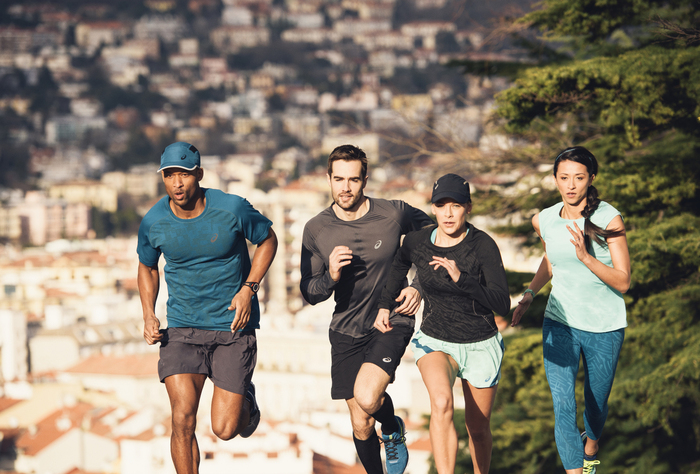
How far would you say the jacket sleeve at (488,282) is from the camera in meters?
4.33

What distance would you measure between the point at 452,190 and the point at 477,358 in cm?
94

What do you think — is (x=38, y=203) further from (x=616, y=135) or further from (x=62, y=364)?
(x=616, y=135)

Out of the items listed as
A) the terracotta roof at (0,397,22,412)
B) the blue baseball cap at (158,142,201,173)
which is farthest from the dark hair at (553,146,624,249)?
the terracotta roof at (0,397,22,412)

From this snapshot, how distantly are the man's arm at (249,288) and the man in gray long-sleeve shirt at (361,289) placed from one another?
0.22 m

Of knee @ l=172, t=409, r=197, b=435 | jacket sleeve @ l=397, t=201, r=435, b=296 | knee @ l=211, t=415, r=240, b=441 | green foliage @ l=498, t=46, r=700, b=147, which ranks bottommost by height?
knee @ l=211, t=415, r=240, b=441

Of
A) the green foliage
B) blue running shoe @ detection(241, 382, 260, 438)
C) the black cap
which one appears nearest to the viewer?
the black cap

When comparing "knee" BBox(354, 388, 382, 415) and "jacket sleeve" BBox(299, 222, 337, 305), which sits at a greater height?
"jacket sleeve" BBox(299, 222, 337, 305)

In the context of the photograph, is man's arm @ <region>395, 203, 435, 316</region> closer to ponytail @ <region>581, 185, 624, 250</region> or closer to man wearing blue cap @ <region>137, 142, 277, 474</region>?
man wearing blue cap @ <region>137, 142, 277, 474</region>

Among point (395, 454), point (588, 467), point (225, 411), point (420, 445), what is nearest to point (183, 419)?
point (225, 411)

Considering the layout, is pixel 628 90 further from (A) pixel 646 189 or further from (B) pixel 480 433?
(B) pixel 480 433

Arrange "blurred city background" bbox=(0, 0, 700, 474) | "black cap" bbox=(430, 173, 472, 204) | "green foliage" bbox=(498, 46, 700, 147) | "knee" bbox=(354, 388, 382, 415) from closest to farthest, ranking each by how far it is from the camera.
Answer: "black cap" bbox=(430, 173, 472, 204), "knee" bbox=(354, 388, 382, 415), "green foliage" bbox=(498, 46, 700, 147), "blurred city background" bbox=(0, 0, 700, 474)

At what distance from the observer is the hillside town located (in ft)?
81.2

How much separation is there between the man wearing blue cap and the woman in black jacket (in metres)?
0.90

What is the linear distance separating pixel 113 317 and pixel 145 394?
21.1 metres
